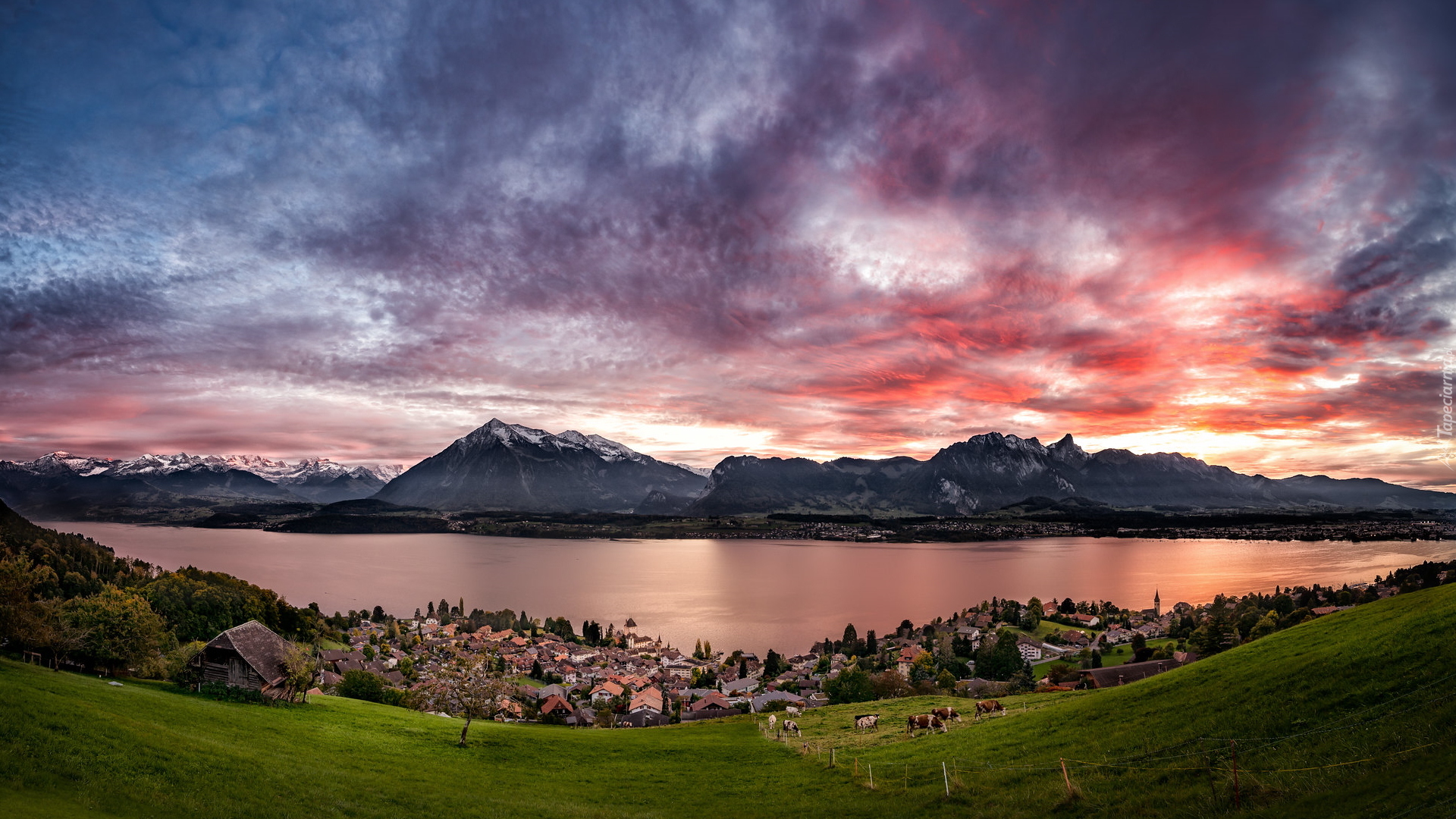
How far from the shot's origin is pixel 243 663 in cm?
2855

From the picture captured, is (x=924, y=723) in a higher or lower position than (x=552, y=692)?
higher

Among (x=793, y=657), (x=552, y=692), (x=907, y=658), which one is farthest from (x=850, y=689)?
(x=793, y=657)

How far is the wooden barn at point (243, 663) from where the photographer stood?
28.2 m

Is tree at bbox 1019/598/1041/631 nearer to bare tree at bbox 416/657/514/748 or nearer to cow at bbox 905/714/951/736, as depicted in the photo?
cow at bbox 905/714/951/736

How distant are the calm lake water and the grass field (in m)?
62.3

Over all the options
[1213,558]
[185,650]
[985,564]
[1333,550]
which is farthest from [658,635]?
[1333,550]

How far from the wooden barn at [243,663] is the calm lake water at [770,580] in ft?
195

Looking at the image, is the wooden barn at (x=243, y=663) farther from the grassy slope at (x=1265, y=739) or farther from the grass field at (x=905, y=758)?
the grassy slope at (x=1265, y=739)

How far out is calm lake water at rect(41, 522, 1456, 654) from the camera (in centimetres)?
10269

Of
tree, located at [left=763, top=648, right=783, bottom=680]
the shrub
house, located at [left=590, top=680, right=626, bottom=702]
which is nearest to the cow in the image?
the shrub

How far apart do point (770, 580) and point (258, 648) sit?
122 m

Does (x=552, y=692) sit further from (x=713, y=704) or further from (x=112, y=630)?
(x=112, y=630)

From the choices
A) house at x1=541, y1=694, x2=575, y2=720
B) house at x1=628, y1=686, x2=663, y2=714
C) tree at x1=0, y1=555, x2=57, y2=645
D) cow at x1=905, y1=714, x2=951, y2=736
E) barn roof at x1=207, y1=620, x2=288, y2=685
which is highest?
tree at x1=0, y1=555, x2=57, y2=645

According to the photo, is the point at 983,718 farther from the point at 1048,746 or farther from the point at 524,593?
the point at 524,593
